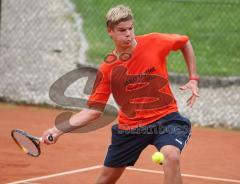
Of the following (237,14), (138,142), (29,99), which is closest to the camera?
(138,142)

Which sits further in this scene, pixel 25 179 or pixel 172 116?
pixel 25 179

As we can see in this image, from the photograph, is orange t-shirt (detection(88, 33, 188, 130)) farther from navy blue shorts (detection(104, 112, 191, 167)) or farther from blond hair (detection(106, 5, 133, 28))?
blond hair (detection(106, 5, 133, 28))

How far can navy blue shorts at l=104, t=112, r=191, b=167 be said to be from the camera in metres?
5.60

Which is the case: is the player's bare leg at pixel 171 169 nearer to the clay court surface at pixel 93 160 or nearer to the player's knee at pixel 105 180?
the player's knee at pixel 105 180

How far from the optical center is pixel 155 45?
585 cm

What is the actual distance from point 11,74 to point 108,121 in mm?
2751

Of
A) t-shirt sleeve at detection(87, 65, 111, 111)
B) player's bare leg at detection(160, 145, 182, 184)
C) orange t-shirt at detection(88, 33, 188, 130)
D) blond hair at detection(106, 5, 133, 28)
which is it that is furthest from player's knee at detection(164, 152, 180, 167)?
blond hair at detection(106, 5, 133, 28)

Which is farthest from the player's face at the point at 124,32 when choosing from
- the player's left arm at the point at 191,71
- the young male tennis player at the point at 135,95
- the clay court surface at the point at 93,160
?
the clay court surface at the point at 93,160

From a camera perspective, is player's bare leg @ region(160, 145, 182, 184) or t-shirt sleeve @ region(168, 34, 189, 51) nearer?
player's bare leg @ region(160, 145, 182, 184)

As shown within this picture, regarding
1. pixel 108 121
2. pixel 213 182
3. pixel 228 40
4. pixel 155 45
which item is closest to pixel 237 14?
pixel 228 40

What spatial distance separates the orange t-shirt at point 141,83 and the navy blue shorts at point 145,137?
2.1 inches

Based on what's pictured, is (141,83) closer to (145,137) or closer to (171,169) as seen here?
(145,137)

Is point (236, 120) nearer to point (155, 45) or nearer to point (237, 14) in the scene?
point (237, 14)

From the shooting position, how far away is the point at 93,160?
814cm
